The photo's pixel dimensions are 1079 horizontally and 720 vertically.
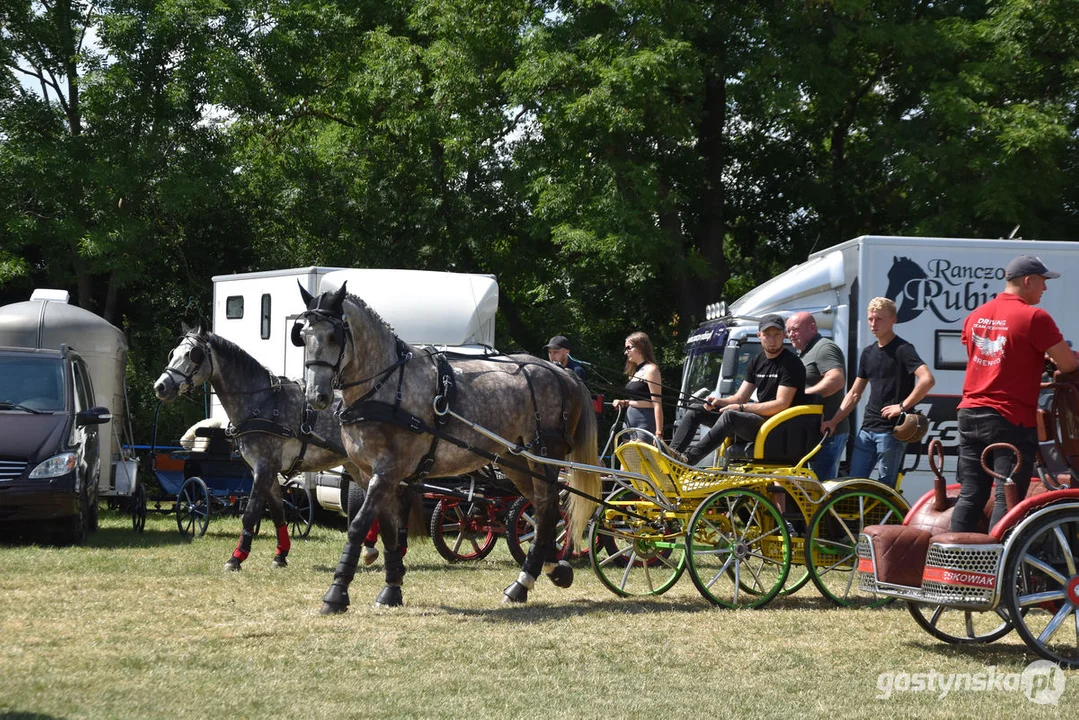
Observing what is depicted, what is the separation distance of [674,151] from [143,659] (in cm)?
1641

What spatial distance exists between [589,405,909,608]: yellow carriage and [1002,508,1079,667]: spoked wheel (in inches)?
81.7

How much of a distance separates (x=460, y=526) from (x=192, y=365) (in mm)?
2888

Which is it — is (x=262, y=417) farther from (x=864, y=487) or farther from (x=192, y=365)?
(x=864, y=487)

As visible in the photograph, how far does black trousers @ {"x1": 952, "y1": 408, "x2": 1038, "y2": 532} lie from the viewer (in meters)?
6.55

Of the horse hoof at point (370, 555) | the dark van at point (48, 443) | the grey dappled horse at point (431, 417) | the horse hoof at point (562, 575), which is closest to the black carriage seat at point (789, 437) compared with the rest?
the grey dappled horse at point (431, 417)

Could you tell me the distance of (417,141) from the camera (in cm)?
2288

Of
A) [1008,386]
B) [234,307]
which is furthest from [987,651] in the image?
[234,307]

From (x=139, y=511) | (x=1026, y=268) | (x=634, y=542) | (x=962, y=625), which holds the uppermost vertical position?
(x=1026, y=268)

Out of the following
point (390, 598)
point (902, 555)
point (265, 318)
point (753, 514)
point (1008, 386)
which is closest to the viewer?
point (1008, 386)

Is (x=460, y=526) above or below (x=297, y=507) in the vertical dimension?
above

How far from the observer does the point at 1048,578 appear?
649cm

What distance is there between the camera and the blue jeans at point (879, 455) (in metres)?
9.36

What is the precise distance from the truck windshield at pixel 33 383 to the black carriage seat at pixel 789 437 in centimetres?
766

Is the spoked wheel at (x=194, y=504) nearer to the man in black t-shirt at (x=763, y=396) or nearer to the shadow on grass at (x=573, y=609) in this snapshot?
the shadow on grass at (x=573, y=609)
